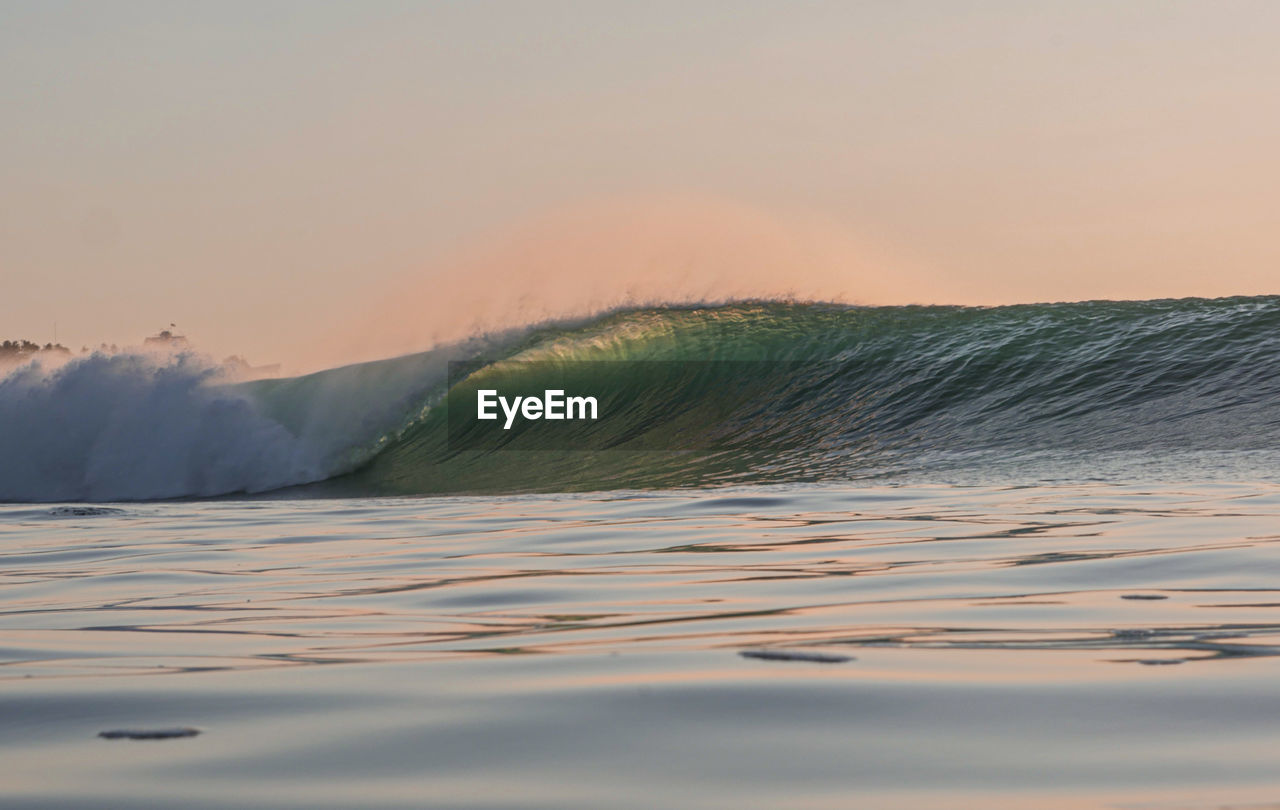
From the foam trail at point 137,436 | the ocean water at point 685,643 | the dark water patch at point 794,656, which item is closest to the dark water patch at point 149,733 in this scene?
the ocean water at point 685,643

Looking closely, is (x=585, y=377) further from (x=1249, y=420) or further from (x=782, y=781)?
(x=782, y=781)

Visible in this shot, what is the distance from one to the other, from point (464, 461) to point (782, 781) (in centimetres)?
1374

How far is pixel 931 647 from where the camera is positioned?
8.99 ft

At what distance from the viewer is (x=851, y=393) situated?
15.5 m

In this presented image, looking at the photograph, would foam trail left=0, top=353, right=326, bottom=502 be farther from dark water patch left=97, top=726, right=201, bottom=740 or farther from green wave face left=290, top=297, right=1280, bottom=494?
dark water patch left=97, top=726, right=201, bottom=740

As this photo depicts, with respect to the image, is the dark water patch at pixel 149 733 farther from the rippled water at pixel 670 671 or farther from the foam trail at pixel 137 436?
the foam trail at pixel 137 436

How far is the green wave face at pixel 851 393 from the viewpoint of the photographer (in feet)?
37.6

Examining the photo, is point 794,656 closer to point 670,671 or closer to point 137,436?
point 670,671

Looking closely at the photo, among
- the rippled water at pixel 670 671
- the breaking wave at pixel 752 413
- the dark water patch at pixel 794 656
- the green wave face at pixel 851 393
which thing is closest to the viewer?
the rippled water at pixel 670 671

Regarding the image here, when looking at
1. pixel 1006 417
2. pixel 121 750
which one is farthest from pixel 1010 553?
pixel 1006 417

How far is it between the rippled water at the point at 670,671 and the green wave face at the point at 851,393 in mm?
5264

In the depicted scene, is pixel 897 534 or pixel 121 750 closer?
pixel 121 750

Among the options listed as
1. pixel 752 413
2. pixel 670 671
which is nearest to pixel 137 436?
pixel 752 413

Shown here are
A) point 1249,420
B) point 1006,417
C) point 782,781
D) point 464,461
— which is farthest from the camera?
point 464,461
